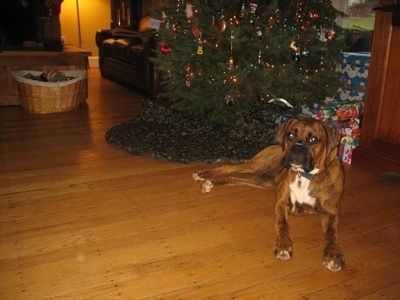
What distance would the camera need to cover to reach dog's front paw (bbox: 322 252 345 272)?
154 cm

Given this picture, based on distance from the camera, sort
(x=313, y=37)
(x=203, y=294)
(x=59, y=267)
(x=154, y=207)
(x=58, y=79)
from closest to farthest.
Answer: (x=203, y=294) → (x=59, y=267) → (x=154, y=207) → (x=313, y=37) → (x=58, y=79)

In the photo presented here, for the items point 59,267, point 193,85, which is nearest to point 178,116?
point 193,85

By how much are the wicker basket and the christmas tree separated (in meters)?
1.28

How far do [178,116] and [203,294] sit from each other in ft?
7.98

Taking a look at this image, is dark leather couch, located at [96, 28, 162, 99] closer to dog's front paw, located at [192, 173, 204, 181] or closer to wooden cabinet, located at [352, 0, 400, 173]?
dog's front paw, located at [192, 173, 204, 181]

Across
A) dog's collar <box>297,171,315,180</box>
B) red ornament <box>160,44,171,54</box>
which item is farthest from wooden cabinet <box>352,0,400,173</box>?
red ornament <box>160,44,171,54</box>

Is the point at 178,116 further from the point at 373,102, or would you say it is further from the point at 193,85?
the point at 373,102

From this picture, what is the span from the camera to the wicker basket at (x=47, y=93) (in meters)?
3.95

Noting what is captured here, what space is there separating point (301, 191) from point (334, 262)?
0.40 meters

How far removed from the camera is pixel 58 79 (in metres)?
4.09

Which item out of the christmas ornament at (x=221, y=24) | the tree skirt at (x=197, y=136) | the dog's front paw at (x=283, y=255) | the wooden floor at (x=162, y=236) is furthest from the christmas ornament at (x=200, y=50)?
the dog's front paw at (x=283, y=255)

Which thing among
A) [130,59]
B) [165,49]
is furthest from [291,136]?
[130,59]

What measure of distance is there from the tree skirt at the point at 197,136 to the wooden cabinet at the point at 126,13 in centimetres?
386

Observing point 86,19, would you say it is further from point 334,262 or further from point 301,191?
point 334,262
